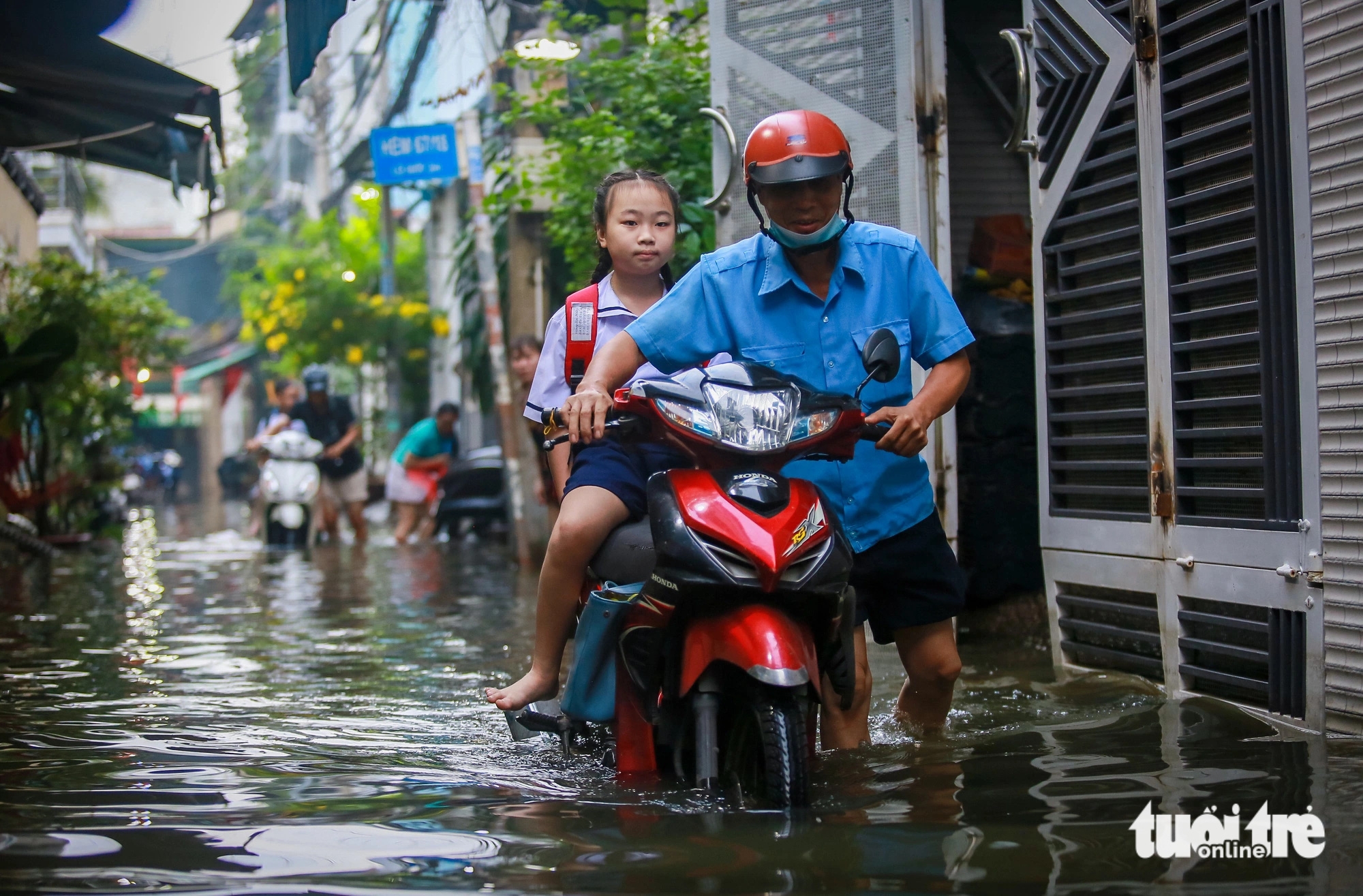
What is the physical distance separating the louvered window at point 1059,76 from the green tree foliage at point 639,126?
287 cm

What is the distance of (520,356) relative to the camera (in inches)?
347

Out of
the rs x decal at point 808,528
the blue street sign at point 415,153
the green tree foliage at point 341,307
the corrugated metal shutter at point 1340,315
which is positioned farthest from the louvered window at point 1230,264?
the green tree foliage at point 341,307

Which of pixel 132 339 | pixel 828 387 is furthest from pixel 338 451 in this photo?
pixel 828 387

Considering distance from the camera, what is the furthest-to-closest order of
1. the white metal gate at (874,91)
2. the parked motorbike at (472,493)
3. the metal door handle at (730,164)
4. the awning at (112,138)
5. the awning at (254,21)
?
the parked motorbike at (472,493), the awning at (254,21), the awning at (112,138), the metal door handle at (730,164), the white metal gate at (874,91)

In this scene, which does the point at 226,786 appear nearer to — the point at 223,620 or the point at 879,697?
the point at 879,697

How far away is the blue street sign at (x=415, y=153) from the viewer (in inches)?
574

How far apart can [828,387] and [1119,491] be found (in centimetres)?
193

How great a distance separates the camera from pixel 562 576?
3773 mm

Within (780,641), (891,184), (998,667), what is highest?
(891,184)

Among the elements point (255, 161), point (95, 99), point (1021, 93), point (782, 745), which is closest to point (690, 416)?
point (782, 745)

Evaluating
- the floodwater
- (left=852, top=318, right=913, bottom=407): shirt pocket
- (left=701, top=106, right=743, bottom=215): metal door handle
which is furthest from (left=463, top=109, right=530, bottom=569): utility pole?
(left=852, top=318, right=913, bottom=407): shirt pocket

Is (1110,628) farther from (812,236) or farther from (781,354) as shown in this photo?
(812,236)

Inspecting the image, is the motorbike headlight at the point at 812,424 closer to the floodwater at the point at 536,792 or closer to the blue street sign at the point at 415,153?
the floodwater at the point at 536,792

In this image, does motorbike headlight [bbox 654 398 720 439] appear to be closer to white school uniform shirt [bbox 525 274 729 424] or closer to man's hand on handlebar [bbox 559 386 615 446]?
man's hand on handlebar [bbox 559 386 615 446]
